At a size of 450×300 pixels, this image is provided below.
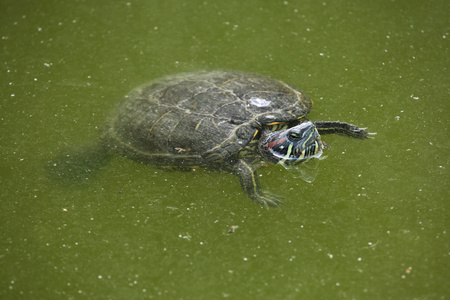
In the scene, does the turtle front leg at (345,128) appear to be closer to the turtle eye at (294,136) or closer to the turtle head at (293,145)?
the turtle head at (293,145)

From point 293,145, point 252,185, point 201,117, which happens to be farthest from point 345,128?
point 201,117

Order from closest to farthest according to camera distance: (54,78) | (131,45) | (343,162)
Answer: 1. (343,162)
2. (54,78)
3. (131,45)

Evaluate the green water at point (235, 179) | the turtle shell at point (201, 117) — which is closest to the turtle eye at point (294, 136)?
Result: the turtle shell at point (201, 117)

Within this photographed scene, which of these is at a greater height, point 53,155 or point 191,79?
point 191,79

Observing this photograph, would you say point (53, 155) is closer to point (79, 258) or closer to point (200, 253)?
point (79, 258)

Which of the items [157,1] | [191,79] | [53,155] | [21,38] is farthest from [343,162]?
[21,38]

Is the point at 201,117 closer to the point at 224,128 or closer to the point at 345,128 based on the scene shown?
the point at 224,128

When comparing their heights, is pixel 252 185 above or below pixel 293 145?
below

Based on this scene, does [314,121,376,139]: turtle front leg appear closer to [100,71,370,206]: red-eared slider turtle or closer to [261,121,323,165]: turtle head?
[100,71,370,206]: red-eared slider turtle
